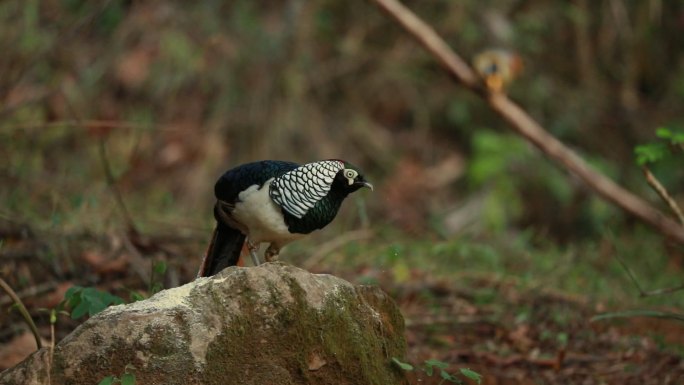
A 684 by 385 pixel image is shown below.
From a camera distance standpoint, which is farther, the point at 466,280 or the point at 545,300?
the point at 466,280

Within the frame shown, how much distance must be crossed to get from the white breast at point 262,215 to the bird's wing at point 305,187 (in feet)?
0.11

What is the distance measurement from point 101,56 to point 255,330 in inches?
273

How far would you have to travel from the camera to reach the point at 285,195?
3285 millimetres

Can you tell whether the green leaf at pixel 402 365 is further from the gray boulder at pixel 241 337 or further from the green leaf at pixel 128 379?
the green leaf at pixel 128 379

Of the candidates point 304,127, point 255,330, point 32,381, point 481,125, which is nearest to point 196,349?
point 255,330

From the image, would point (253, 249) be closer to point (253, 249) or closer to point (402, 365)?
point (253, 249)

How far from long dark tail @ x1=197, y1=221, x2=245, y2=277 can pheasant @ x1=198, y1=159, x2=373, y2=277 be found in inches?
10.1

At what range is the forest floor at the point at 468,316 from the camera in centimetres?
438

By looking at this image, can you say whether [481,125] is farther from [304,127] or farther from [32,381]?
[32,381]

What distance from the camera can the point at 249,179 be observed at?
339 centimetres

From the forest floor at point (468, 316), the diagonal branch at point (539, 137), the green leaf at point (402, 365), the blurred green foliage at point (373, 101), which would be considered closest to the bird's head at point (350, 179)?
the green leaf at point (402, 365)

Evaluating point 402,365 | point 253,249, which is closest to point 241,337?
point 402,365

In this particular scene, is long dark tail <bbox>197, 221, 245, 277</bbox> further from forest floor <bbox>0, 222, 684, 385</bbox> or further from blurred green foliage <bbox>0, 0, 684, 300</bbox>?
blurred green foliage <bbox>0, 0, 684, 300</bbox>

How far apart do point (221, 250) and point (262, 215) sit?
0.51 m
